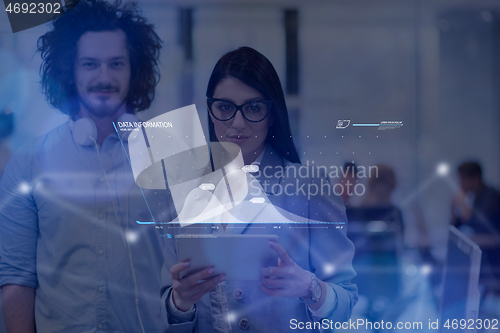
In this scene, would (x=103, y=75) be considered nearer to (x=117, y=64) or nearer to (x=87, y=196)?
(x=117, y=64)

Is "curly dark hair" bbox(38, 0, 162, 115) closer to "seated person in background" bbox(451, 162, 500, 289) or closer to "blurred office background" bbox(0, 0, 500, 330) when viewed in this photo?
"blurred office background" bbox(0, 0, 500, 330)

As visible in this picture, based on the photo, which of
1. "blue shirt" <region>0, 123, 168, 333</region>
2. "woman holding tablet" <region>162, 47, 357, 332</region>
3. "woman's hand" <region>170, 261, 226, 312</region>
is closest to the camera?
"woman's hand" <region>170, 261, 226, 312</region>

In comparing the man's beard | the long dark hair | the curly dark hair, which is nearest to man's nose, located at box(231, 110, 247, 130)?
the long dark hair

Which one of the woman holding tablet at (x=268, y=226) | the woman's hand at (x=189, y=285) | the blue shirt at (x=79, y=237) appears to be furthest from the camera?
the blue shirt at (x=79, y=237)

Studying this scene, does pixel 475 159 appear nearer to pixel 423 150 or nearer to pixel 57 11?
pixel 423 150

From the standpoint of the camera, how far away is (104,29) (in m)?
1.70

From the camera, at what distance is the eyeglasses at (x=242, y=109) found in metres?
1.57

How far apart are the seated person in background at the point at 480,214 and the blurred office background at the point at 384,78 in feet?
0.12

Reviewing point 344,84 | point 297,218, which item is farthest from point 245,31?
point 297,218

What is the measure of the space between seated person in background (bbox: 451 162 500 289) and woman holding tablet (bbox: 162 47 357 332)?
510 mm

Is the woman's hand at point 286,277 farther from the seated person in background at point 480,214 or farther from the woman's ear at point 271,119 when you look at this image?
the seated person in background at point 480,214

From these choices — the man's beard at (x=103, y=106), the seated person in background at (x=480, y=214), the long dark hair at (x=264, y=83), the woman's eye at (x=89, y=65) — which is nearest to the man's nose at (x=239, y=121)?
the long dark hair at (x=264, y=83)

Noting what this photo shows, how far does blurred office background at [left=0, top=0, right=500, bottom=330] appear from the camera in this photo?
1.63 metres

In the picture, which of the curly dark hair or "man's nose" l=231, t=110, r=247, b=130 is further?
the curly dark hair
